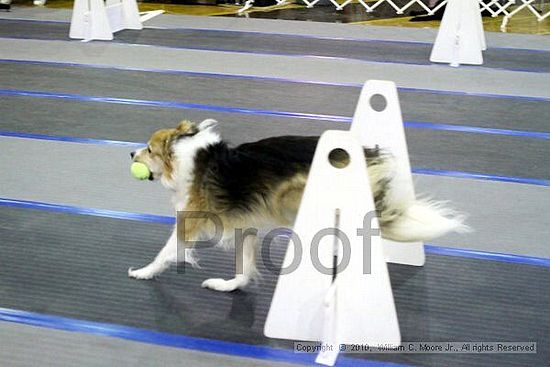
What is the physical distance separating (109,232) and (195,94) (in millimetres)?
2518

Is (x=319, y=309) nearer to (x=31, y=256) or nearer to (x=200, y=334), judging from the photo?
(x=200, y=334)

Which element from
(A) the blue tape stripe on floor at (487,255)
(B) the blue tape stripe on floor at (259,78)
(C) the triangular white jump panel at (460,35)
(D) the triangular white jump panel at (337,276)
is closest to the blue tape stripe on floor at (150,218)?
Answer: (A) the blue tape stripe on floor at (487,255)

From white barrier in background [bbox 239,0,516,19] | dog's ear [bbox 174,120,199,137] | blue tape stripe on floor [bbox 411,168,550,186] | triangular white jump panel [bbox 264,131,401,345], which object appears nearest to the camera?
triangular white jump panel [bbox 264,131,401,345]

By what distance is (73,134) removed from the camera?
192 inches

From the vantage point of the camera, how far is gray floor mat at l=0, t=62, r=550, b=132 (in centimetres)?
532

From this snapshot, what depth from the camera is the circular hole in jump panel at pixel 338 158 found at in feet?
8.22

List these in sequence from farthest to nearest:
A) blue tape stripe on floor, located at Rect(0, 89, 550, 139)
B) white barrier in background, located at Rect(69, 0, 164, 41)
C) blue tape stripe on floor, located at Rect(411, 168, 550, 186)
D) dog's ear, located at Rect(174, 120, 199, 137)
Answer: white barrier in background, located at Rect(69, 0, 164, 41) → blue tape stripe on floor, located at Rect(0, 89, 550, 139) → blue tape stripe on floor, located at Rect(411, 168, 550, 186) → dog's ear, located at Rect(174, 120, 199, 137)

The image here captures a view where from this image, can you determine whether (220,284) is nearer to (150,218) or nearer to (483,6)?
(150,218)

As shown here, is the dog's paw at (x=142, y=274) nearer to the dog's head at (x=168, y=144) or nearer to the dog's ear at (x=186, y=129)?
the dog's head at (x=168, y=144)

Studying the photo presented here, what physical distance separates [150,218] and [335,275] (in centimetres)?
138

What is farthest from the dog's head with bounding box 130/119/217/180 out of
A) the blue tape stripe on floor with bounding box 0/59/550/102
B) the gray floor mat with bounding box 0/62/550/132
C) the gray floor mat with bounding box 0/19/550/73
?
the gray floor mat with bounding box 0/19/550/73

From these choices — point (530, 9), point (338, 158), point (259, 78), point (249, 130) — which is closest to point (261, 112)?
point (249, 130)

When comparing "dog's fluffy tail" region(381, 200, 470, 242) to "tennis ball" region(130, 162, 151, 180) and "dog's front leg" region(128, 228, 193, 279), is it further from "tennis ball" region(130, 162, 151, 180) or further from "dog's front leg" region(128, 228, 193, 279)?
"tennis ball" region(130, 162, 151, 180)

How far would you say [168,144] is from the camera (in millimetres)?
2748
